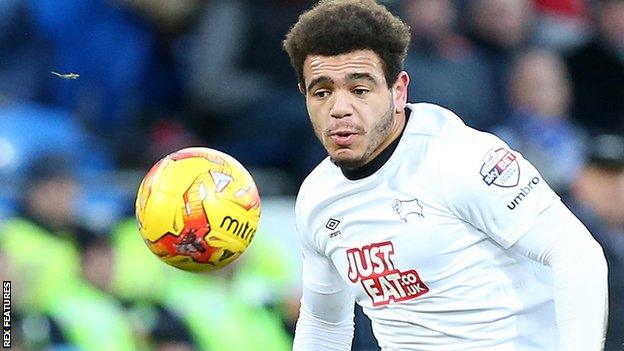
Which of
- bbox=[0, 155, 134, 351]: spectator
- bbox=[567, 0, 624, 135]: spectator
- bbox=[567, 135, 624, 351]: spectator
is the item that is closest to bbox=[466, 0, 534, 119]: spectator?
bbox=[567, 0, 624, 135]: spectator

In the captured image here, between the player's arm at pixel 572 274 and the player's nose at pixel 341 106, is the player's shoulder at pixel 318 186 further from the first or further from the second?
the player's arm at pixel 572 274

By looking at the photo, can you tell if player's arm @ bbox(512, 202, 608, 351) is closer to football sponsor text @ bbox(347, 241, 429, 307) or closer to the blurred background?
football sponsor text @ bbox(347, 241, 429, 307)

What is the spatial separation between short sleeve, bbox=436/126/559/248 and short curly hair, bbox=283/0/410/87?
37cm

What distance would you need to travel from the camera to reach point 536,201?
3.69 m

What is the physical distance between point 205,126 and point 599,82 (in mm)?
2785

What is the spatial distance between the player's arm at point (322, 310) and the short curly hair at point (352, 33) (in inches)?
26.6

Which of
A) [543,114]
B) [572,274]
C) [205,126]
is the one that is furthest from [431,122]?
[543,114]

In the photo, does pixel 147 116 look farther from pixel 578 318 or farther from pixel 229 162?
pixel 578 318

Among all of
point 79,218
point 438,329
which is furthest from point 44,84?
point 438,329

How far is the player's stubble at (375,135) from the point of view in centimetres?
392

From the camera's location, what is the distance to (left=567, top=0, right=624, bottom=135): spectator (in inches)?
346

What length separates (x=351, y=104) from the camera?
3.88 meters

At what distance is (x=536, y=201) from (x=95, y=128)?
4407 mm

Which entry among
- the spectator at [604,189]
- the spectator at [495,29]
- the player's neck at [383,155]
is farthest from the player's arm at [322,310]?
the spectator at [495,29]
